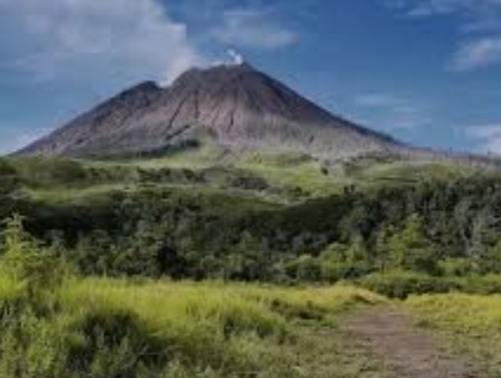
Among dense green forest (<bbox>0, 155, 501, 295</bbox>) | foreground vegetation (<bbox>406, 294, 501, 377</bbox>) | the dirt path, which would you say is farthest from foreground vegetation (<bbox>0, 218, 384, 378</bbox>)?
dense green forest (<bbox>0, 155, 501, 295</bbox>)

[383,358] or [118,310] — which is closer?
[118,310]

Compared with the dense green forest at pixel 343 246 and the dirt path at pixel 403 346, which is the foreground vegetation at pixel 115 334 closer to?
the dirt path at pixel 403 346

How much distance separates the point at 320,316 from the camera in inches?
1286

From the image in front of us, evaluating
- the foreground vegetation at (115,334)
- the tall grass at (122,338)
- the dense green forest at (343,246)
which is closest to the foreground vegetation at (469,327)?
the foreground vegetation at (115,334)

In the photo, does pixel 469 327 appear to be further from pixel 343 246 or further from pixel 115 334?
pixel 343 246

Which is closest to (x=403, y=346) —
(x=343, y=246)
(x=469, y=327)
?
(x=469, y=327)

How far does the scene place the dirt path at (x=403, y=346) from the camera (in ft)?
59.5

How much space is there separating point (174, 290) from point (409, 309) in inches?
966

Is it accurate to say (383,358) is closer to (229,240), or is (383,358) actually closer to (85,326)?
(85,326)

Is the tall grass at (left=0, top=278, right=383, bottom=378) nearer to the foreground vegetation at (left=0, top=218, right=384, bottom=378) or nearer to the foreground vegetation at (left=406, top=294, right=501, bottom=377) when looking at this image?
the foreground vegetation at (left=0, top=218, right=384, bottom=378)

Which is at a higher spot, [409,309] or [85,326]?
[85,326]

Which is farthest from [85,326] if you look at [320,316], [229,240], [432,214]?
[432,214]

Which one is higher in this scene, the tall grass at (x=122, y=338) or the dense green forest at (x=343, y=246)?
the tall grass at (x=122, y=338)

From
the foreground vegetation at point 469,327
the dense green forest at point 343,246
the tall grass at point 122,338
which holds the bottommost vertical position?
the dense green forest at point 343,246
